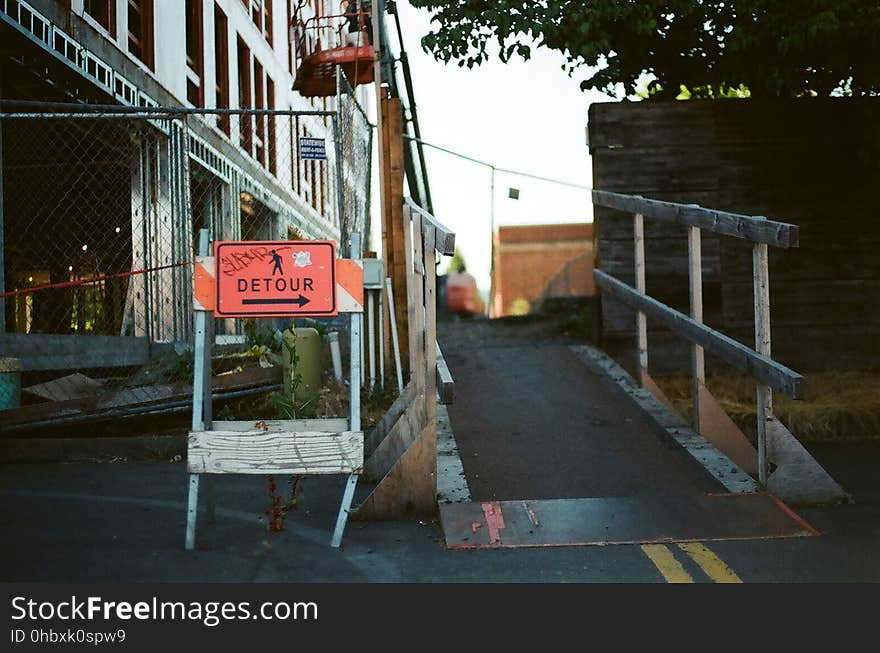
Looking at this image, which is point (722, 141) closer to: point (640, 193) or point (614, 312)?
point (640, 193)

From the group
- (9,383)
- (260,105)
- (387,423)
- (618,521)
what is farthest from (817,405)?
(260,105)

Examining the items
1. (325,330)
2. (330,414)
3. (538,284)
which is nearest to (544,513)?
(330,414)

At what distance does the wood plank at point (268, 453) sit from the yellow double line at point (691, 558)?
4.49 ft

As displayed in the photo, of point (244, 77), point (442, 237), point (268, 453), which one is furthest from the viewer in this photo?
point (244, 77)

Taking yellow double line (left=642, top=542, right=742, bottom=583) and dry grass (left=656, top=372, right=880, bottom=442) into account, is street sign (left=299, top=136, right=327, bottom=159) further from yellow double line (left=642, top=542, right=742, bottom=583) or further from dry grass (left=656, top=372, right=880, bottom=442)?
yellow double line (left=642, top=542, right=742, bottom=583)

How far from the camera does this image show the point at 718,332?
18.4 ft

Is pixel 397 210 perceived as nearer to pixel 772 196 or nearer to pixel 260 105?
pixel 772 196

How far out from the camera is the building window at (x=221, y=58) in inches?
356

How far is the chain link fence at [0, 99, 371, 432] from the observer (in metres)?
6.91

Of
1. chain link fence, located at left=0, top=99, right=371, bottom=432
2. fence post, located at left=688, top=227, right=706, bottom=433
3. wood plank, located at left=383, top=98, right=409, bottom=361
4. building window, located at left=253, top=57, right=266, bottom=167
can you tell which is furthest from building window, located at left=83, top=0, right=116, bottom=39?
fence post, located at left=688, top=227, right=706, bottom=433

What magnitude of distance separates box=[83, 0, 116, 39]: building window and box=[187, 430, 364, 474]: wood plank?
6129 mm

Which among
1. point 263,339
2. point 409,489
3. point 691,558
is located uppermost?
point 263,339

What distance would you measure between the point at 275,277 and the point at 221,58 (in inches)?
254

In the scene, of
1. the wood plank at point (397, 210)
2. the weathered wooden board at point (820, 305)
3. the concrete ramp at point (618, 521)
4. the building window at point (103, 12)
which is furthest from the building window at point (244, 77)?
the concrete ramp at point (618, 521)
